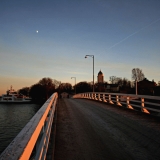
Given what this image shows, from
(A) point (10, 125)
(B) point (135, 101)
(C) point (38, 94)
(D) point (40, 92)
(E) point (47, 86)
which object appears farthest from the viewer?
(E) point (47, 86)

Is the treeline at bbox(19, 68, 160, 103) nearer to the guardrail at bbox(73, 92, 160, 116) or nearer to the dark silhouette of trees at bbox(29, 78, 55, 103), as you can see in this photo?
the dark silhouette of trees at bbox(29, 78, 55, 103)

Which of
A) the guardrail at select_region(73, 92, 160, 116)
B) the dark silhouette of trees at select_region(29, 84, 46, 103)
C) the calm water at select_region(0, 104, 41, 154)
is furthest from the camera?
the dark silhouette of trees at select_region(29, 84, 46, 103)

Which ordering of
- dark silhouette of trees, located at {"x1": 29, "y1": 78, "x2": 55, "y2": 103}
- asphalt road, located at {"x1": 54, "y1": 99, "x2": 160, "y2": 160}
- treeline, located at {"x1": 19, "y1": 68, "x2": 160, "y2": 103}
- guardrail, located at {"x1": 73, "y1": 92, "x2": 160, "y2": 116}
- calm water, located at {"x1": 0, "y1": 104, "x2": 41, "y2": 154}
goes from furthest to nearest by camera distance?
dark silhouette of trees, located at {"x1": 29, "y1": 78, "x2": 55, "y2": 103}, treeline, located at {"x1": 19, "y1": 68, "x2": 160, "y2": 103}, calm water, located at {"x1": 0, "y1": 104, "x2": 41, "y2": 154}, guardrail, located at {"x1": 73, "y1": 92, "x2": 160, "y2": 116}, asphalt road, located at {"x1": 54, "y1": 99, "x2": 160, "y2": 160}

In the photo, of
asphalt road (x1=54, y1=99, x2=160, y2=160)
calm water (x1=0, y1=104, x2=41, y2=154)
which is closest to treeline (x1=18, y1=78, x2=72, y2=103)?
calm water (x1=0, y1=104, x2=41, y2=154)

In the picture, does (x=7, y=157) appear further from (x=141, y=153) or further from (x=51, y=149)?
(x=141, y=153)

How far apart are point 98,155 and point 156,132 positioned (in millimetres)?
3806

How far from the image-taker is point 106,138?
6969 mm

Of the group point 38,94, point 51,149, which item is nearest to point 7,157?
point 51,149

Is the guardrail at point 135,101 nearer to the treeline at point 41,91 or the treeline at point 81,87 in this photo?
the treeline at point 81,87

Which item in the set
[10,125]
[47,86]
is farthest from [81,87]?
[10,125]

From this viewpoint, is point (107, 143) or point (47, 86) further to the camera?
point (47, 86)

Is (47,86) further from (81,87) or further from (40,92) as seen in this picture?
(81,87)

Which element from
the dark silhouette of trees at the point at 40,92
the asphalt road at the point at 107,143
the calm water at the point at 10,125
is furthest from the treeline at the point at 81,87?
the asphalt road at the point at 107,143

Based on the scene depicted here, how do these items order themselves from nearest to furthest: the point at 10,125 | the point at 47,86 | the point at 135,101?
the point at 135,101
the point at 10,125
the point at 47,86
